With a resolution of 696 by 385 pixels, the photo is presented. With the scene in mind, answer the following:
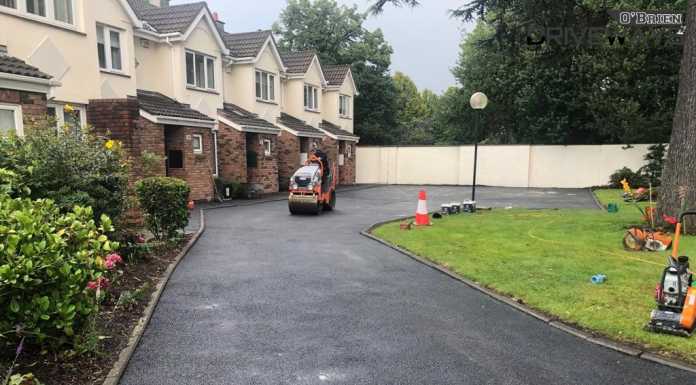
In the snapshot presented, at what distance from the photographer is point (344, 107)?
32781mm

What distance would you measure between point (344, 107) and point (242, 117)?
13208 millimetres

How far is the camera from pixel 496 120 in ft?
108

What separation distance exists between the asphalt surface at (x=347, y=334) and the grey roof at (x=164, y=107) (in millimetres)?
9070

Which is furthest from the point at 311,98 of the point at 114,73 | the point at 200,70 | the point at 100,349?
A: the point at 100,349

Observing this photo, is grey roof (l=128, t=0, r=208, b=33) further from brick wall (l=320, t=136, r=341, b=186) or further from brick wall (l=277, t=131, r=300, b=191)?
brick wall (l=320, t=136, r=341, b=186)

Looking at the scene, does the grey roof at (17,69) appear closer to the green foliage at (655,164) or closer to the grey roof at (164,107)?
the grey roof at (164,107)

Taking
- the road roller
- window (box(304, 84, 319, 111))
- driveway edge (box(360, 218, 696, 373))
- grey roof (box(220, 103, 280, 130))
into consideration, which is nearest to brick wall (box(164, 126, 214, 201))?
grey roof (box(220, 103, 280, 130))

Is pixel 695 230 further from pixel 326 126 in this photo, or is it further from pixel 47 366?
pixel 326 126

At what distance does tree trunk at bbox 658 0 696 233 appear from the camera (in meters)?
9.44

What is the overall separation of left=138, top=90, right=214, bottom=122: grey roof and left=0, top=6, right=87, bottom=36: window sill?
119 inches

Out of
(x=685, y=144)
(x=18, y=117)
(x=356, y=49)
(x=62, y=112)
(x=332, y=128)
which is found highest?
(x=356, y=49)

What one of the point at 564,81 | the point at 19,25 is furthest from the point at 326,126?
the point at 19,25

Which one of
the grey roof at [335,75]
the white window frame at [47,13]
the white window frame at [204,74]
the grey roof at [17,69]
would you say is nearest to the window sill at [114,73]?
the white window frame at [47,13]

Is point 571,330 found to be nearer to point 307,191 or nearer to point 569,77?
point 307,191
